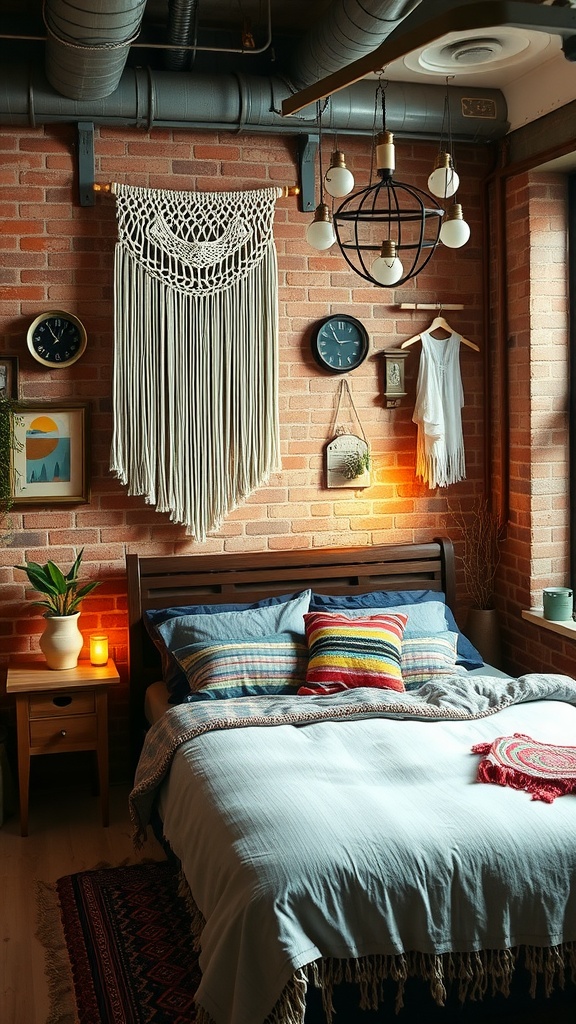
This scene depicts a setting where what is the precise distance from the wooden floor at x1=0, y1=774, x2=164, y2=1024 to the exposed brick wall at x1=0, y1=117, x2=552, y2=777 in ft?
1.03

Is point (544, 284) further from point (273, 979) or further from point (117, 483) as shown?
point (273, 979)

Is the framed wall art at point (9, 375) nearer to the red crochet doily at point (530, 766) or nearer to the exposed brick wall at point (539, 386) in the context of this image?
the exposed brick wall at point (539, 386)

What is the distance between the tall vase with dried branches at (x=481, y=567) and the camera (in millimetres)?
4551

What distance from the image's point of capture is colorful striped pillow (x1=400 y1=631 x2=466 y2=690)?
150 inches

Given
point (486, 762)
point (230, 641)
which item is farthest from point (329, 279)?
point (486, 762)

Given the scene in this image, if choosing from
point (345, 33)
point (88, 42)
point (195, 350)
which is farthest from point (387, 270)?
point (195, 350)

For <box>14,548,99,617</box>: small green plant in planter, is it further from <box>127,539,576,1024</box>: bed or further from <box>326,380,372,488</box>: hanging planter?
<box>326,380,372,488</box>: hanging planter

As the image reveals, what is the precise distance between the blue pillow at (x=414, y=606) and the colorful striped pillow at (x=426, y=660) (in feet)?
0.22

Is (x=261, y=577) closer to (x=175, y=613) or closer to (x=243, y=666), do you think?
(x=175, y=613)

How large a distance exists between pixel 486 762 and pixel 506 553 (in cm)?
185

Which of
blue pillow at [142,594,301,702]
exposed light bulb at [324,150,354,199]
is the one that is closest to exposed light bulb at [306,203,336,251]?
exposed light bulb at [324,150,354,199]

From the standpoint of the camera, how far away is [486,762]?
114 inches

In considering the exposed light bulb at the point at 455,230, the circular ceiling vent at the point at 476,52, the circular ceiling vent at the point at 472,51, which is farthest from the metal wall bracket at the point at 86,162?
the exposed light bulb at the point at 455,230

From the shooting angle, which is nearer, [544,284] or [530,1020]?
[530,1020]
